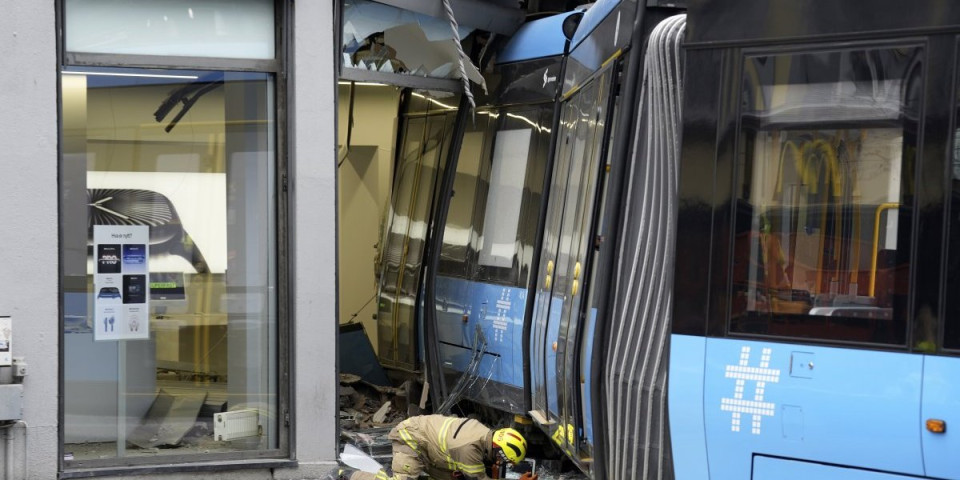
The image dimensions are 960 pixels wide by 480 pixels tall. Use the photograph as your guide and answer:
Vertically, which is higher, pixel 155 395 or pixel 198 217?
pixel 198 217

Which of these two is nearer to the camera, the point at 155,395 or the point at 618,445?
the point at 618,445

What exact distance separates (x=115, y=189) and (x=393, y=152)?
4439 millimetres

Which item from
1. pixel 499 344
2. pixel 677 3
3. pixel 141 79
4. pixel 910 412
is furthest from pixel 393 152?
pixel 910 412

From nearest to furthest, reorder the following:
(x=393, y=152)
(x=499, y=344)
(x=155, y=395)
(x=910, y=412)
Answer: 1. (x=910, y=412)
2. (x=155, y=395)
3. (x=499, y=344)
4. (x=393, y=152)

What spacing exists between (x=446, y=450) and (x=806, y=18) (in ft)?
13.6

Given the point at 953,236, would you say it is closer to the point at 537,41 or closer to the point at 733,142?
the point at 733,142

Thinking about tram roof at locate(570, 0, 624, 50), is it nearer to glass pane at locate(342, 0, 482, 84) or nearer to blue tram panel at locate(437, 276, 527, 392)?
glass pane at locate(342, 0, 482, 84)

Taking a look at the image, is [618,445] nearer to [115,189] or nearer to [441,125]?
[115,189]

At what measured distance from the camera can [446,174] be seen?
11.5 meters

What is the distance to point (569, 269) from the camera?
7.97 m

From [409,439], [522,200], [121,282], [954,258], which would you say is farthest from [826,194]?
[121,282]

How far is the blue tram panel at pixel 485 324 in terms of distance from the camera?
32.0 ft

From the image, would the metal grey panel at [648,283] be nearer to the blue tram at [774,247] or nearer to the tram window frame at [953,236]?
the blue tram at [774,247]

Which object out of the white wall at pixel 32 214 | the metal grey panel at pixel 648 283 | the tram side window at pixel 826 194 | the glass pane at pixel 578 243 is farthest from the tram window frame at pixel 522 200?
the tram side window at pixel 826 194
